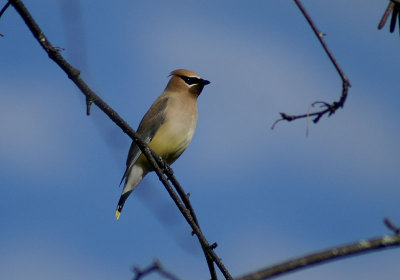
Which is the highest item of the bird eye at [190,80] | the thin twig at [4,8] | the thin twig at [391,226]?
the bird eye at [190,80]

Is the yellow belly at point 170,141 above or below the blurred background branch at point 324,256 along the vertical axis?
above

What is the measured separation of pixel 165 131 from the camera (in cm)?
614

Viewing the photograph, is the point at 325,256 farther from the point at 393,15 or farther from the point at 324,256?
the point at 393,15

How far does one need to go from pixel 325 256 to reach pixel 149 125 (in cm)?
536

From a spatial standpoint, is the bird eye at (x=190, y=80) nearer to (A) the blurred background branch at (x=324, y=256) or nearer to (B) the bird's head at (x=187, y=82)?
(B) the bird's head at (x=187, y=82)

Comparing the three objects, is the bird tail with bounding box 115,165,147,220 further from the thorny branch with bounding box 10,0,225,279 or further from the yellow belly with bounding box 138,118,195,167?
the thorny branch with bounding box 10,0,225,279

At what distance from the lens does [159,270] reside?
6.26ft

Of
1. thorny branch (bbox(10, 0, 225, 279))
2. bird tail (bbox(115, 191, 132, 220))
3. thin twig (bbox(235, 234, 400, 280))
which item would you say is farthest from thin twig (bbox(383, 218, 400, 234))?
bird tail (bbox(115, 191, 132, 220))

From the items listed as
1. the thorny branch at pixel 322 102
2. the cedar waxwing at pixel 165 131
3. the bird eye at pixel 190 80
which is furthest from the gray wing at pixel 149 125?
the thorny branch at pixel 322 102

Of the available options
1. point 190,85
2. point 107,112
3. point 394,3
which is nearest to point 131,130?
point 107,112

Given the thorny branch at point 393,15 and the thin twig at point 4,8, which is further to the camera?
the thin twig at point 4,8

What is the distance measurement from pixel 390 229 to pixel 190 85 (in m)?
5.83

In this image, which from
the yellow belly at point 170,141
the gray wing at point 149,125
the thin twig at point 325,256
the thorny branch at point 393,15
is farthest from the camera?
the gray wing at point 149,125

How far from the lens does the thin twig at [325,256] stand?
1012 mm
